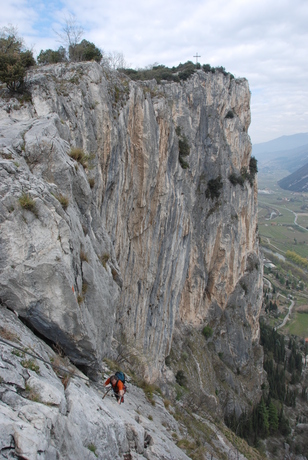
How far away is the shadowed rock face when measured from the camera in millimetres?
6234

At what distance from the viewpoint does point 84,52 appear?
18.3 metres

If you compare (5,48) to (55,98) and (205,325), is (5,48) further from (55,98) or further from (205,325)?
(205,325)

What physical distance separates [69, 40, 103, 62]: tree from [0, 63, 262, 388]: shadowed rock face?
3.47 metres

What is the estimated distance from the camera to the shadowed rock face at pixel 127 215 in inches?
245

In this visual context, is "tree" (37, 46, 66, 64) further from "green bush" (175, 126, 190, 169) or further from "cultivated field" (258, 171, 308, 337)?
"cultivated field" (258, 171, 308, 337)

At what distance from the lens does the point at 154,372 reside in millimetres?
21938

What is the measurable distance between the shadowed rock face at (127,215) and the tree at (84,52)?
3.47 meters

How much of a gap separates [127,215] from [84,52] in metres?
9.78

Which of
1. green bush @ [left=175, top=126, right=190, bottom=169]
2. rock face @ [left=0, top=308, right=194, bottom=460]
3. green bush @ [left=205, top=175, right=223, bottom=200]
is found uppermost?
green bush @ [left=175, top=126, right=190, bottom=169]

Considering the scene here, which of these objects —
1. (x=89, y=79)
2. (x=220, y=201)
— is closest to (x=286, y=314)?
(x=220, y=201)

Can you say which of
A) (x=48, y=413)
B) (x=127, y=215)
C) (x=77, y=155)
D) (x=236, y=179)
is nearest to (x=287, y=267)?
(x=236, y=179)

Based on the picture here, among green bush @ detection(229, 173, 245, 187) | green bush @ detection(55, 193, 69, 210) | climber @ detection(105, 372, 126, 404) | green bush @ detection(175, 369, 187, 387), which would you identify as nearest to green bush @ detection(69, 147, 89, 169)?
green bush @ detection(55, 193, 69, 210)

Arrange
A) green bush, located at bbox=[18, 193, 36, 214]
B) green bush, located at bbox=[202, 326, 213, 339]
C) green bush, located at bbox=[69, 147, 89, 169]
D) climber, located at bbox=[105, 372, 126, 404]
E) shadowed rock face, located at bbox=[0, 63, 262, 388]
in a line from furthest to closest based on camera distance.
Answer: green bush, located at bbox=[202, 326, 213, 339] < green bush, located at bbox=[69, 147, 89, 169] < climber, located at bbox=[105, 372, 126, 404] < shadowed rock face, located at bbox=[0, 63, 262, 388] < green bush, located at bbox=[18, 193, 36, 214]

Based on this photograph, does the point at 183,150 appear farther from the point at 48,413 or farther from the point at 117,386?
the point at 48,413
